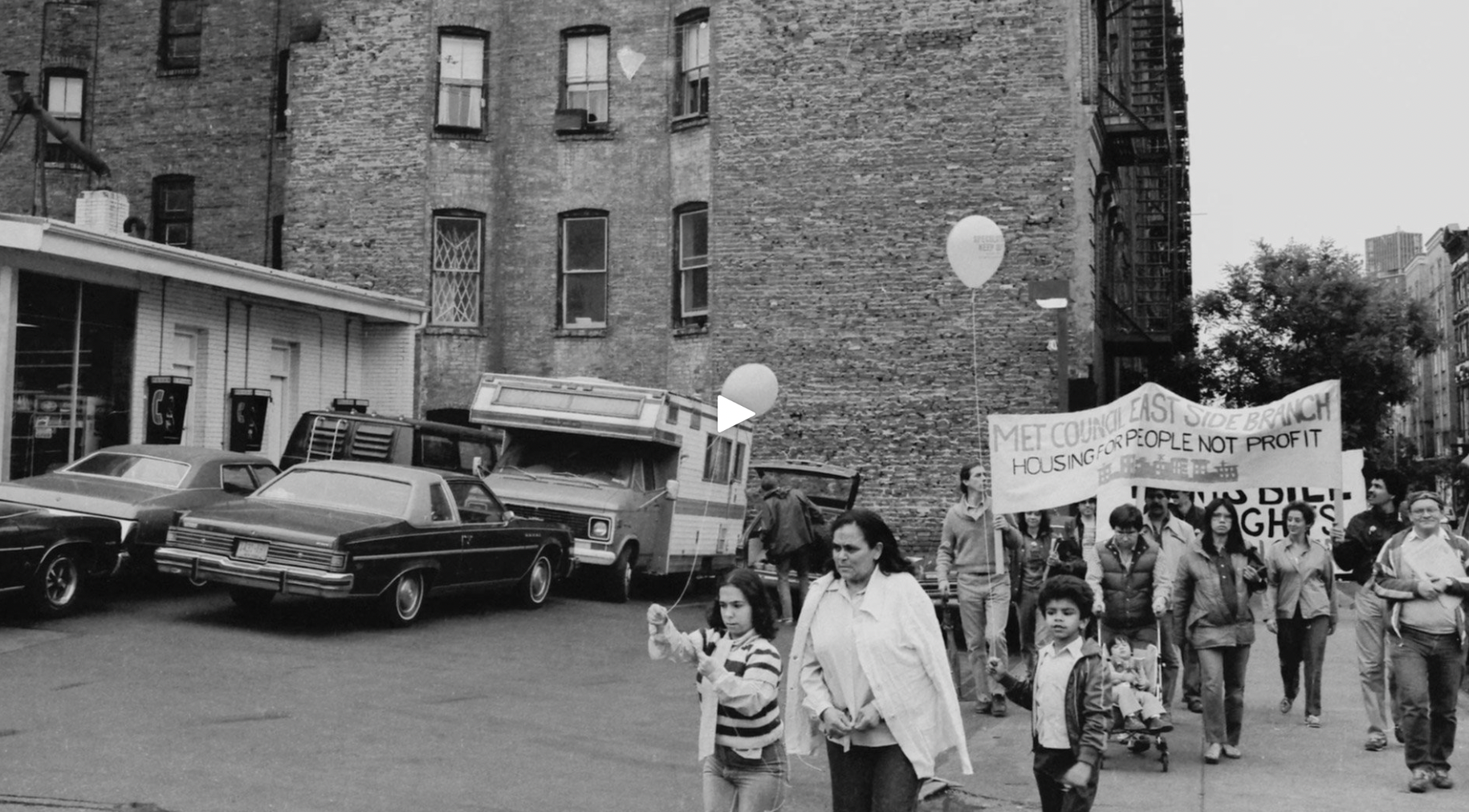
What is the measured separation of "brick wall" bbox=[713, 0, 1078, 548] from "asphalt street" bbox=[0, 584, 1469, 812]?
1013cm

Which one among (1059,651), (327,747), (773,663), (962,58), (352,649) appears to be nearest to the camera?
(773,663)

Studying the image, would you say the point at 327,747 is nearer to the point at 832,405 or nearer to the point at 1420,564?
the point at 1420,564

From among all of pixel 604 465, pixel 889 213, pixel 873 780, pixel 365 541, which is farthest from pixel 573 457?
pixel 873 780

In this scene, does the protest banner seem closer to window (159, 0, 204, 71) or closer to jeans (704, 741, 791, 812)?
jeans (704, 741, 791, 812)

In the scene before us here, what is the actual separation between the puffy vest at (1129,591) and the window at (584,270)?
17171 mm

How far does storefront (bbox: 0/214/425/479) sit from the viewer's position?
18.1 metres

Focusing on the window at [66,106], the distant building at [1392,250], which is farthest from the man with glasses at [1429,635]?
the distant building at [1392,250]

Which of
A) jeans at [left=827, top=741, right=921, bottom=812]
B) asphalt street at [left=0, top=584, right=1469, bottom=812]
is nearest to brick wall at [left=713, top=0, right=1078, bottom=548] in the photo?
asphalt street at [left=0, top=584, right=1469, bottom=812]

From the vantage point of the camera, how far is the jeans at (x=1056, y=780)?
6109 mm

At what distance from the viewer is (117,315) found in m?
19.9

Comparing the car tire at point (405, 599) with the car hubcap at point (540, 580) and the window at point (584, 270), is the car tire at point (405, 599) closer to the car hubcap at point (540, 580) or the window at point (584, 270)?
the car hubcap at point (540, 580)

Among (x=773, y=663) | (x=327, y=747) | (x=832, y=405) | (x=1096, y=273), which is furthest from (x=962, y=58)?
(x=773, y=663)

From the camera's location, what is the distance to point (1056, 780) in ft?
20.6

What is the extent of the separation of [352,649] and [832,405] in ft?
42.5
